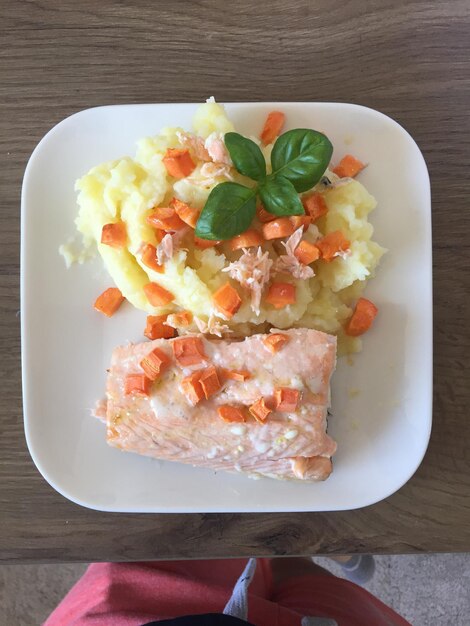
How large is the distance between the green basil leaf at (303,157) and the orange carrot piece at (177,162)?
0.23 m

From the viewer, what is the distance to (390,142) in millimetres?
1678

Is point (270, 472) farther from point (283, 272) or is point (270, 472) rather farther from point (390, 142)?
point (390, 142)

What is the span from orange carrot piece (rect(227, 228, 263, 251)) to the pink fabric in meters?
1.12

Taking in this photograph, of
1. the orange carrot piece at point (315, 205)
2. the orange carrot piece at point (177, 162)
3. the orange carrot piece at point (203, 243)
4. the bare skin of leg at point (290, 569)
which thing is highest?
the orange carrot piece at point (177, 162)

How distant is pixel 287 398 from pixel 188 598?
2.96ft

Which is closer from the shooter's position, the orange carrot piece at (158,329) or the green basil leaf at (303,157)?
the green basil leaf at (303,157)

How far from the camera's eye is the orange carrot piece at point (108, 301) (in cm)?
167

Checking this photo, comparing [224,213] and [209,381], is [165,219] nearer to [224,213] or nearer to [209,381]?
[224,213]

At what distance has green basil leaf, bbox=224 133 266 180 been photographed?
1490 millimetres

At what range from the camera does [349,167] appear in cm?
167

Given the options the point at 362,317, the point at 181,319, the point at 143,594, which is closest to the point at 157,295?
the point at 181,319

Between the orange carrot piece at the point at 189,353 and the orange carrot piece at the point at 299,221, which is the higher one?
the orange carrot piece at the point at 299,221

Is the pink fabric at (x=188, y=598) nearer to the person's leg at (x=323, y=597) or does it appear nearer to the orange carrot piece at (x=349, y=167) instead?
the person's leg at (x=323, y=597)

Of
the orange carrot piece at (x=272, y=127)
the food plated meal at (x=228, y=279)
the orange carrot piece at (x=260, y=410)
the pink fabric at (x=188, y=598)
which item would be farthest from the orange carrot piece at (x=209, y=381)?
the pink fabric at (x=188, y=598)
